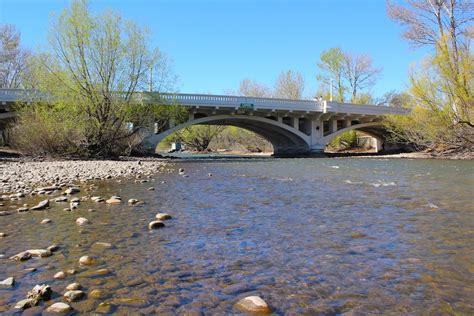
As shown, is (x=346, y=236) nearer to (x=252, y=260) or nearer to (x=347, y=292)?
(x=252, y=260)

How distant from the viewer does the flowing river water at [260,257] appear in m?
2.65

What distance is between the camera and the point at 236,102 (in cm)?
3152

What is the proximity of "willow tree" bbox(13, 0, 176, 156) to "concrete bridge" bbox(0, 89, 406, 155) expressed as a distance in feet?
15.2

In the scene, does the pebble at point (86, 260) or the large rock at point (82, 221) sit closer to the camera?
the pebble at point (86, 260)

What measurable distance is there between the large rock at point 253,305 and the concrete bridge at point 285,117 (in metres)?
22.3

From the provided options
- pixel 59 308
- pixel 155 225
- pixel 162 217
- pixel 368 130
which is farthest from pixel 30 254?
pixel 368 130

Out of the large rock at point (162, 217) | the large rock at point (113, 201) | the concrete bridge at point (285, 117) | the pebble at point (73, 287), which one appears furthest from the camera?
the concrete bridge at point (285, 117)

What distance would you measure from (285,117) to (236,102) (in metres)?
8.21

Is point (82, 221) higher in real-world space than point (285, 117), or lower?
lower

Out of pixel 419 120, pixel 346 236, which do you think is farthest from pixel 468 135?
pixel 346 236

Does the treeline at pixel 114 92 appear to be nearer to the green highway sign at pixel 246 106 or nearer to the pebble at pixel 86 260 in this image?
the green highway sign at pixel 246 106

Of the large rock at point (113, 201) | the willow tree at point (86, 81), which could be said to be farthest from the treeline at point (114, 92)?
the large rock at point (113, 201)

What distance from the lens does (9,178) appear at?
10.0m

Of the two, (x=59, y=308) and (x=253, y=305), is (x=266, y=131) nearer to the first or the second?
(x=253, y=305)
